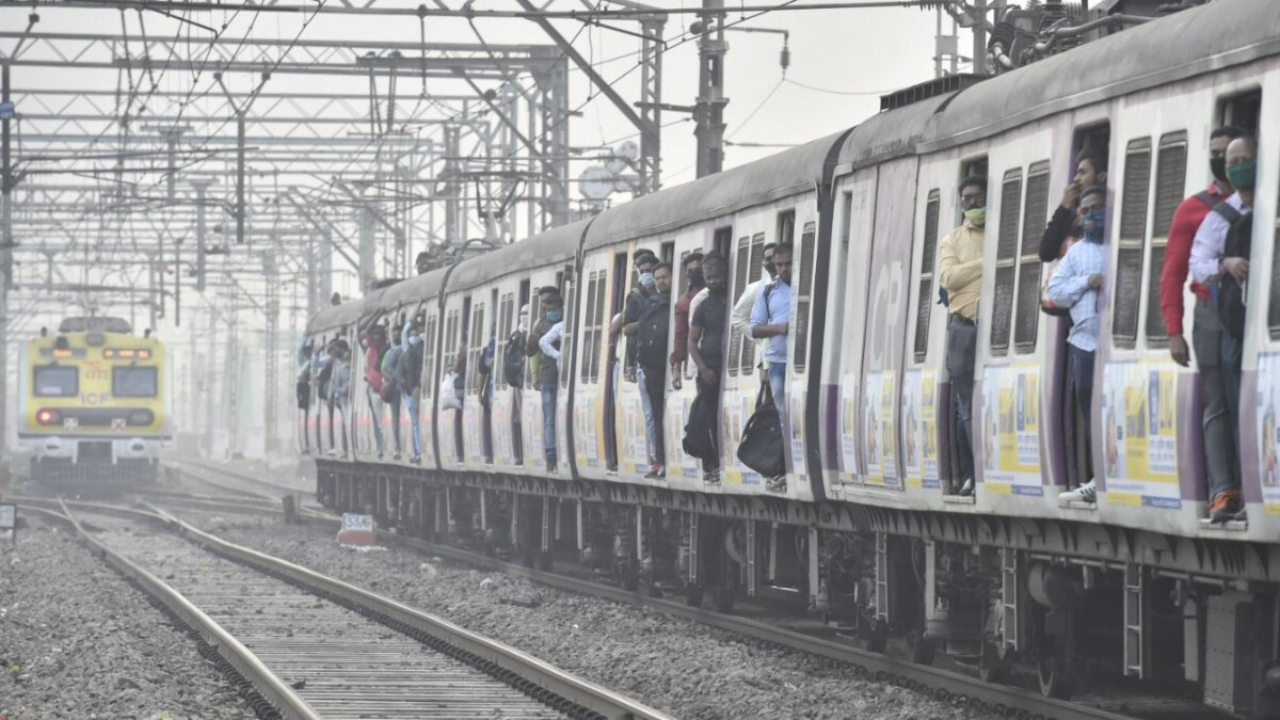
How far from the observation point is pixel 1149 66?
382 inches

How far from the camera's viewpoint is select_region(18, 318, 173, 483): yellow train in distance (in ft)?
155

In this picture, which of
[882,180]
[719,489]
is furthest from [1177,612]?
[719,489]

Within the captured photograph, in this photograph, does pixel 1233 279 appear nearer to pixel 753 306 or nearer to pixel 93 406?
pixel 753 306

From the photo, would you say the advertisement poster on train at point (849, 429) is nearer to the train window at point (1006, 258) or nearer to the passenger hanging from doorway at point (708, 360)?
the train window at point (1006, 258)

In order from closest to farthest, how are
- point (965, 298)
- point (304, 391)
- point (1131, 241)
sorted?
point (1131, 241), point (965, 298), point (304, 391)

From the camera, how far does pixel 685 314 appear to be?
666 inches

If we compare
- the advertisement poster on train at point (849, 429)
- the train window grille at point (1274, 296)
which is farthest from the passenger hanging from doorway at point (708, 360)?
the train window grille at point (1274, 296)

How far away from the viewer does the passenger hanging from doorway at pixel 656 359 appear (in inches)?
692

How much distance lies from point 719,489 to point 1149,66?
7.27m

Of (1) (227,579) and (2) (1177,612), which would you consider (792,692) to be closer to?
(2) (1177,612)

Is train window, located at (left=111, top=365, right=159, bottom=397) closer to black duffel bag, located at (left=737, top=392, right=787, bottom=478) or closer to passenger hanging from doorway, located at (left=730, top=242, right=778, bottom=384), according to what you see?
passenger hanging from doorway, located at (left=730, top=242, right=778, bottom=384)

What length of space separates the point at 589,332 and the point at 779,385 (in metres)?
A: 5.69


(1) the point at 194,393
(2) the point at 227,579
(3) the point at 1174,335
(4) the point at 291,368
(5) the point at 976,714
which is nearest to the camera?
(3) the point at 1174,335

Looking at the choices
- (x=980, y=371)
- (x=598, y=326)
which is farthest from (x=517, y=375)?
(x=980, y=371)
